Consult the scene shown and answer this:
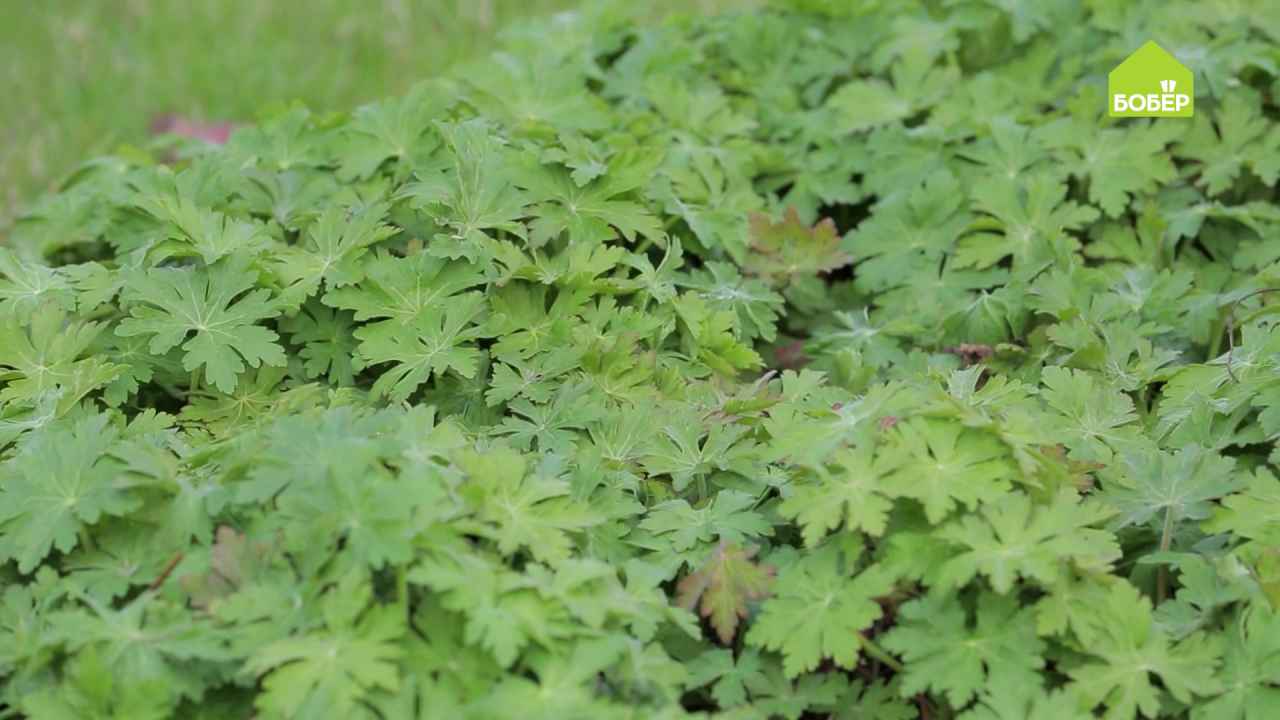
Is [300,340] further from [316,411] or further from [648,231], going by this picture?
[648,231]

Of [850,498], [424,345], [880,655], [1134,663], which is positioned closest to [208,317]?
[424,345]

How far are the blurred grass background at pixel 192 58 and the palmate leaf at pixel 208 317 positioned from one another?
5.55 ft

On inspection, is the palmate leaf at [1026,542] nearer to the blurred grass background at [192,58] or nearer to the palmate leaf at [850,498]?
the palmate leaf at [850,498]

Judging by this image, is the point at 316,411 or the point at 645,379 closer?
the point at 316,411

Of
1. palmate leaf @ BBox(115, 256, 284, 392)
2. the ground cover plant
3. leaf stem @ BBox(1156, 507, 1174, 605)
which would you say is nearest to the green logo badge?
the ground cover plant

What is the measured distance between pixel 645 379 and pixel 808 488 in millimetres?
571

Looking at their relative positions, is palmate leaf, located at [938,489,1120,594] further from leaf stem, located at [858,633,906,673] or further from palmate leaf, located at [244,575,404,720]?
palmate leaf, located at [244,575,404,720]

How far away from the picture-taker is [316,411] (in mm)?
2320

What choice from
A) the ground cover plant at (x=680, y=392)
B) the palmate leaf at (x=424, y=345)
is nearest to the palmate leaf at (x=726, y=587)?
the ground cover plant at (x=680, y=392)

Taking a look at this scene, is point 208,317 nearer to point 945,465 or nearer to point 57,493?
point 57,493

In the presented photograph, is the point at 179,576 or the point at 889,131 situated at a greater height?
the point at 889,131

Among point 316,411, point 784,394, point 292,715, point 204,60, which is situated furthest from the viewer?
point 204,60

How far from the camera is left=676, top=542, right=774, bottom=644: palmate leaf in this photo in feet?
7.16

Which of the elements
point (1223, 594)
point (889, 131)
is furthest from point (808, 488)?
point (889, 131)
